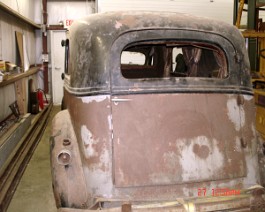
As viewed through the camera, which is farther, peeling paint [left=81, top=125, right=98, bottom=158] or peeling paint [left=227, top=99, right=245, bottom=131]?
peeling paint [left=227, top=99, right=245, bottom=131]

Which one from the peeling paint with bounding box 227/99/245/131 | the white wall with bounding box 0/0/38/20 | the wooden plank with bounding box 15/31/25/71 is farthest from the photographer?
the wooden plank with bounding box 15/31/25/71

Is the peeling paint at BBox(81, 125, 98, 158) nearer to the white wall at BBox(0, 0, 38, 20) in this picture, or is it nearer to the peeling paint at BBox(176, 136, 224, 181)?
the peeling paint at BBox(176, 136, 224, 181)

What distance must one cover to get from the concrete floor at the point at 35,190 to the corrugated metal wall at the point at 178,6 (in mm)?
5884

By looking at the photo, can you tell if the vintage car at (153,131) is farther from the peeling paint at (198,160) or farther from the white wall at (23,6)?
the white wall at (23,6)

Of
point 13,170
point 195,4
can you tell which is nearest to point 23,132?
point 13,170

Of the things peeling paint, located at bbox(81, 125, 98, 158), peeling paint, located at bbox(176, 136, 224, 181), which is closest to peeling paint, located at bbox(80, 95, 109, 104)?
peeling paint, located at bbox(81, 125, 98, 158)

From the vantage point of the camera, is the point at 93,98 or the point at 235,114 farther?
the point at 235,114

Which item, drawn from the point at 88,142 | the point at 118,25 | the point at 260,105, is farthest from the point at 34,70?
the point at 88,142

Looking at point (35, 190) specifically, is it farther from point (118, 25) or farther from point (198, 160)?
point (118, 25)

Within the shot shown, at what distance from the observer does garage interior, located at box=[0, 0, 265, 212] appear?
13.4 ft

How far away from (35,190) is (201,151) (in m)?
2.43

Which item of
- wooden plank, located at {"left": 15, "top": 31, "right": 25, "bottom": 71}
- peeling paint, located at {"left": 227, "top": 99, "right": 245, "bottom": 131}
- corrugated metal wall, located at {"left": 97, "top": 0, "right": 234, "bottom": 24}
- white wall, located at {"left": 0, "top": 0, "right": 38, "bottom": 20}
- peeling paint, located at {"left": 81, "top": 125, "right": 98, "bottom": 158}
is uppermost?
corrugated metal wall, located at {"left": 97, "top": 0, "right": 234, "bottom": 24}

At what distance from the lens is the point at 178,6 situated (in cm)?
970

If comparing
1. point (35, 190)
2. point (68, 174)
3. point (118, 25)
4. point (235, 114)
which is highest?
point (118, 25)
